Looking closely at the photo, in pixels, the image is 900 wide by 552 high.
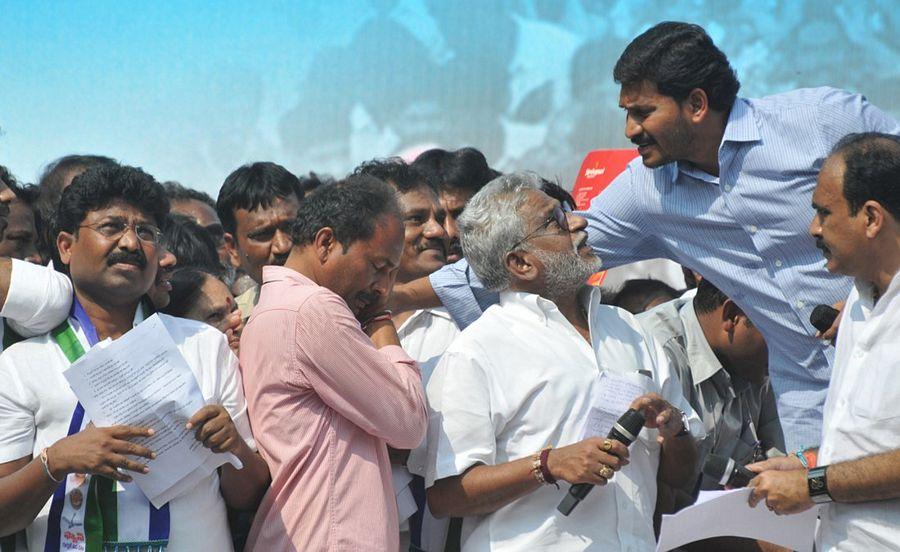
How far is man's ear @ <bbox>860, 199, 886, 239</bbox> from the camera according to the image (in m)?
3.31

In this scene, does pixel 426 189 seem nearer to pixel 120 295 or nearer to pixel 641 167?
pixel 641 167

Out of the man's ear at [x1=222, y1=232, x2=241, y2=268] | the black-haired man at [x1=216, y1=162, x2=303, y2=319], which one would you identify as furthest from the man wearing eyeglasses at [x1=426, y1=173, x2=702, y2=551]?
the man's ear at [x1=222, y1=232, x2=241, y2=268]

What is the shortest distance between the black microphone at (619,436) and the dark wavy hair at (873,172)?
0.88m

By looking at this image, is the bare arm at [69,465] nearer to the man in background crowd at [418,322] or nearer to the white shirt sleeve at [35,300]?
the white shirt sleeve at [35,300]

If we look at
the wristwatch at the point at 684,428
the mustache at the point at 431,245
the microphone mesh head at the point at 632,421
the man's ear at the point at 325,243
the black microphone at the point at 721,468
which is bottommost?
the black microphone at the point at 721,468

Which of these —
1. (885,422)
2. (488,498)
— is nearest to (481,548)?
(488,498)

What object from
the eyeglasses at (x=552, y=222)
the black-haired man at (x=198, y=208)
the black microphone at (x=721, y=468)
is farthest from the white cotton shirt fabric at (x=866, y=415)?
the black-haired man at (x=198, y=208)

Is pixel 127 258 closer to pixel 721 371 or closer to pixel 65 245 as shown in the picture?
pixel 65 245

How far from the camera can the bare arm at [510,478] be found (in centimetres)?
350

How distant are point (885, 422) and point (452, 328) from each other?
72.3 inches

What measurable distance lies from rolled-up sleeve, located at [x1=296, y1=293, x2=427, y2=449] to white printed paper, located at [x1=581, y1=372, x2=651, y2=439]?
597 mm

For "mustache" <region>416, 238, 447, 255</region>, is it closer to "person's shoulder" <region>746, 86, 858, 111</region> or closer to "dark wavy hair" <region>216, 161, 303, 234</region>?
"dark wavy hair" <region>216, 161, 303, 234</region>

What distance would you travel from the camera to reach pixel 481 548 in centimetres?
375

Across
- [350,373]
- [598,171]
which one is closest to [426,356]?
[350,373]
